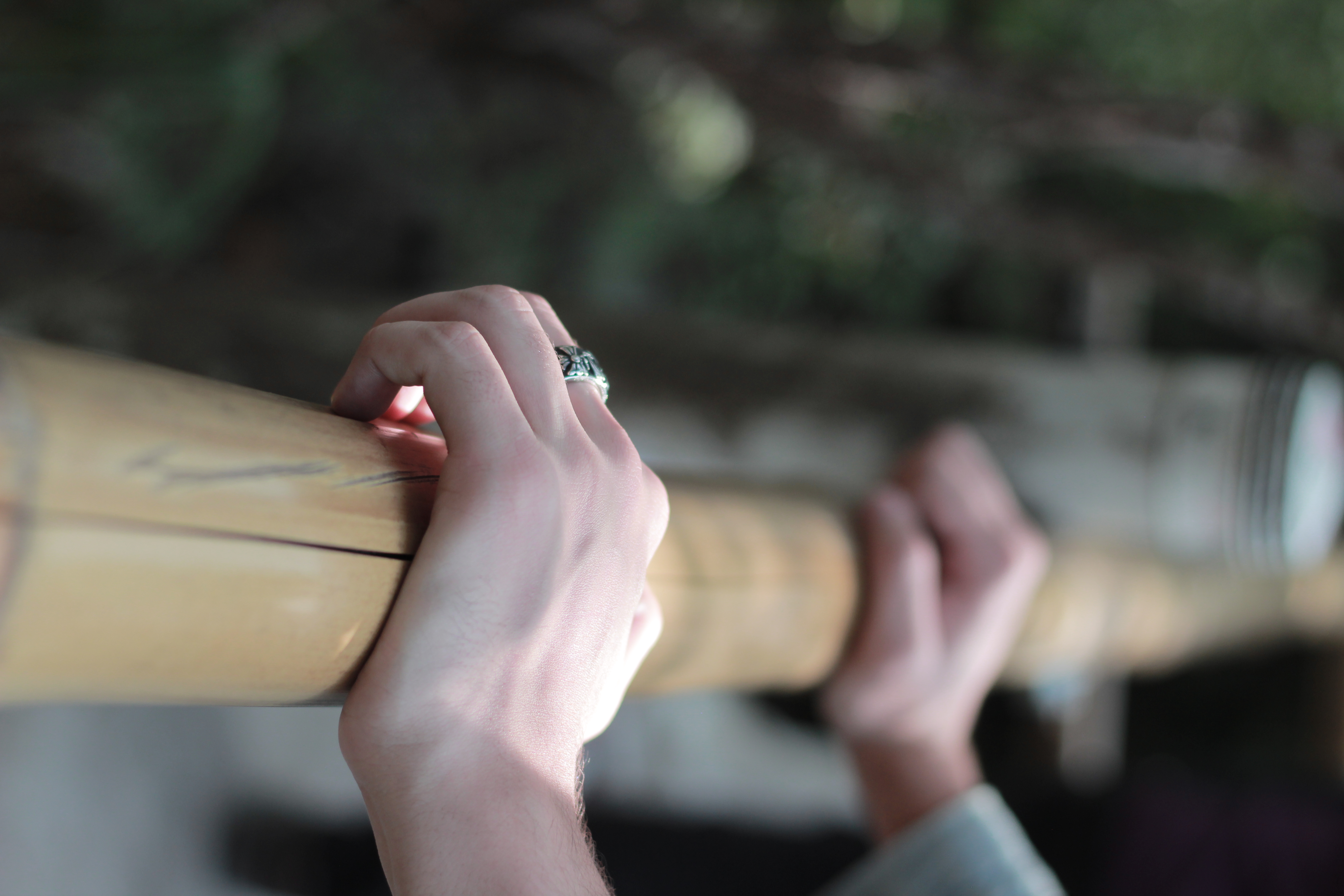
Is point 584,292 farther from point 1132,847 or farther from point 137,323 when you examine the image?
point 1132,847

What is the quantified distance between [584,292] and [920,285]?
75 centimetres

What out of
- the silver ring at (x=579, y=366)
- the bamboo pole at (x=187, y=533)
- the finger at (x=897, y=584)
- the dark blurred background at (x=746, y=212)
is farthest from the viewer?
the dark blurred background at (x=746, y=212)

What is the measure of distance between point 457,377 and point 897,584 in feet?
1.16

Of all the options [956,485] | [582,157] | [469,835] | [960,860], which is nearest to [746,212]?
[582,157]

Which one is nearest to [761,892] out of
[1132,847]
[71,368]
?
[1132,847]

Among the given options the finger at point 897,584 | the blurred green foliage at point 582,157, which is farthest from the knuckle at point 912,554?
the blurred green foliage at point 582,157

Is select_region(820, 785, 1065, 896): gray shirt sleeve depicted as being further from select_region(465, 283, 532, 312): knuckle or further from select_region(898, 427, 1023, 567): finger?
select_region(465, 283, 532, 312): knuckle

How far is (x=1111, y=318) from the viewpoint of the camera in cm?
136

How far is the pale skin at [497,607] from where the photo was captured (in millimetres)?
240

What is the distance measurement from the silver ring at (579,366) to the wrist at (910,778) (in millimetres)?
413

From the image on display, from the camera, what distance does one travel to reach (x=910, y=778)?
0.61 metres

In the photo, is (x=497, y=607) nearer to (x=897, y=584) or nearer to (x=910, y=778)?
(x=897, y=584)

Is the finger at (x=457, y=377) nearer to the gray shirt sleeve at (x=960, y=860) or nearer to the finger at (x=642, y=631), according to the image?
the finger at (x=642, y=631)

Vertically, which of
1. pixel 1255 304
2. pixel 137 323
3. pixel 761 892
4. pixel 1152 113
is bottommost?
pixel 761 892
